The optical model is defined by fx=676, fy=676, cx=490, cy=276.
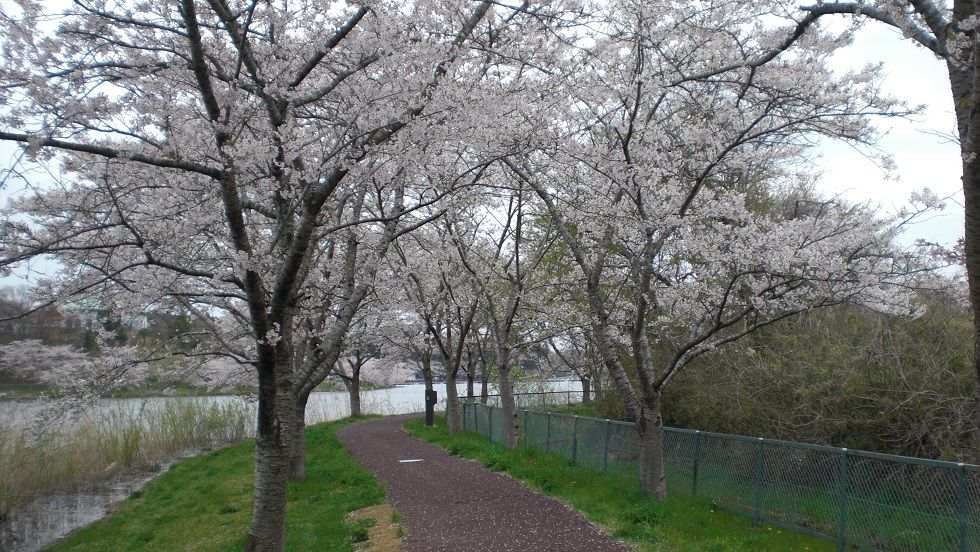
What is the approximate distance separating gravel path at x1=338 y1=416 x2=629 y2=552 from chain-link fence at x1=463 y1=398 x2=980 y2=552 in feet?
6.41

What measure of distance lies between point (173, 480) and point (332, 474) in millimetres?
6000

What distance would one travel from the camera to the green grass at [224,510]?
9.11 m

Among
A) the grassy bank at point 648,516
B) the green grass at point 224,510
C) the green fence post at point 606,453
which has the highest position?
the green fence post at point 606,453

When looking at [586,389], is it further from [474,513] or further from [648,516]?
[648,516]

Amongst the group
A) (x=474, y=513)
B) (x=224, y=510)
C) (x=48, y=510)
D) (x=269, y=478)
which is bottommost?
(x=48, y=510)

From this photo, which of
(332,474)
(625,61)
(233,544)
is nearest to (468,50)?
(625,61)

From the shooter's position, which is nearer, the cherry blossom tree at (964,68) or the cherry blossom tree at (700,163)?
the cherry blossom tree at (964,68)

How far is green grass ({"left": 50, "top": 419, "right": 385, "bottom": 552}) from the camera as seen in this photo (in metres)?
9.11

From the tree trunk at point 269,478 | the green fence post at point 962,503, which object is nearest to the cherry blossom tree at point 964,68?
the green fence post at point 962,503

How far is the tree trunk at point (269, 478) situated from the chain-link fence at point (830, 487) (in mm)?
5554

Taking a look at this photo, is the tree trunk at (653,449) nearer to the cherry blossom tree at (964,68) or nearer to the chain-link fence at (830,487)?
the chain-link fence at (830,487)

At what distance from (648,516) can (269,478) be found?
450cm

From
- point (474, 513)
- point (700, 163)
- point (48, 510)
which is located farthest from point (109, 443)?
point (700, 163)

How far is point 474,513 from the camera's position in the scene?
31.2 ft
